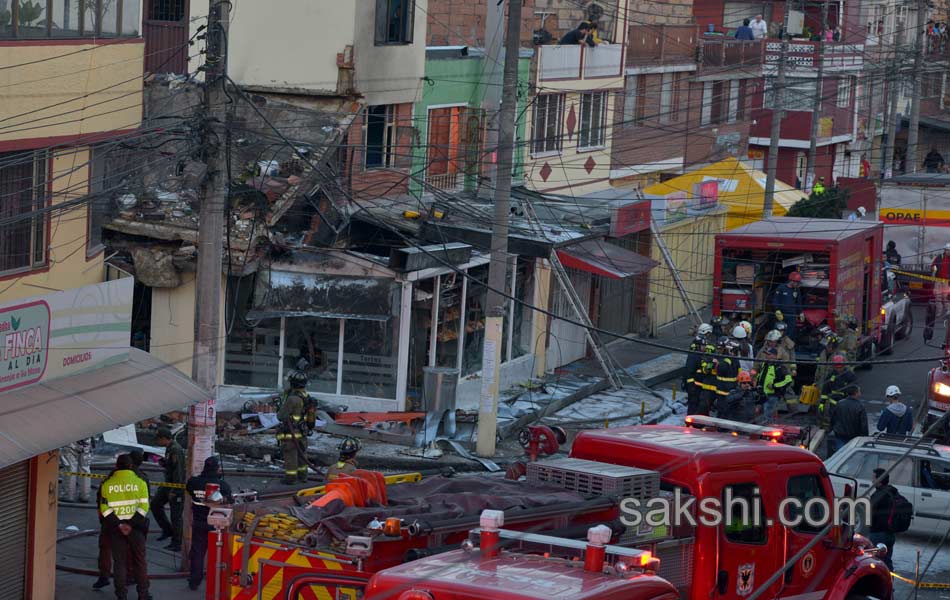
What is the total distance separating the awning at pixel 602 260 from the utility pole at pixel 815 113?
1731 centimetres

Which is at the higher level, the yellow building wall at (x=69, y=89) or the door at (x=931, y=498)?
the yellow building wall at (x=69, y=89)

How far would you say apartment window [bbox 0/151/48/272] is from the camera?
1283cm

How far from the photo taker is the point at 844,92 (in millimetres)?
53750

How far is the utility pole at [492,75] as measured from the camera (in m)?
28.3

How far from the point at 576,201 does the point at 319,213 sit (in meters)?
8.29

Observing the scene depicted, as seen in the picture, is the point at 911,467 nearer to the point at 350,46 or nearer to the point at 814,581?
the point at 814,581

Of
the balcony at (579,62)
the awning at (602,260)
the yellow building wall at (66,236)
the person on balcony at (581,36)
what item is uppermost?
the person on balcony at (581,36)

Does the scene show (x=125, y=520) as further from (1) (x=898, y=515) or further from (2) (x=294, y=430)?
(1) (x=898, y=515)

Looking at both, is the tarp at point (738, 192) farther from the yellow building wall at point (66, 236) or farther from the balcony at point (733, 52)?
the yellow building wall at point (66, 236)

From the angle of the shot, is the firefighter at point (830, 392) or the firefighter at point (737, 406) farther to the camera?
the firefighter at point (830, 392)

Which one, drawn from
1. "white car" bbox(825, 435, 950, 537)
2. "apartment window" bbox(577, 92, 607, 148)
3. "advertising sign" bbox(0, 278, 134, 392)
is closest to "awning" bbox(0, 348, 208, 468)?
"advertising sign" bbox(0, 278, 134, 392)

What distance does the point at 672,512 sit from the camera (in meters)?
9.47

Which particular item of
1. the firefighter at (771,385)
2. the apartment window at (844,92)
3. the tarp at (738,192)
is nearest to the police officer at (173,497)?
the firefighter at (771,385)

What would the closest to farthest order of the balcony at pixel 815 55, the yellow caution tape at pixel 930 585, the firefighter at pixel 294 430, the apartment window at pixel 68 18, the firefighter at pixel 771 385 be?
the apartment window at pixel 68 18
the yellow caution tape at pixel 930 585
the firefighter at pixel 294 430
the firefighter at pixel 771 385
the balcony at pixel 815 55
